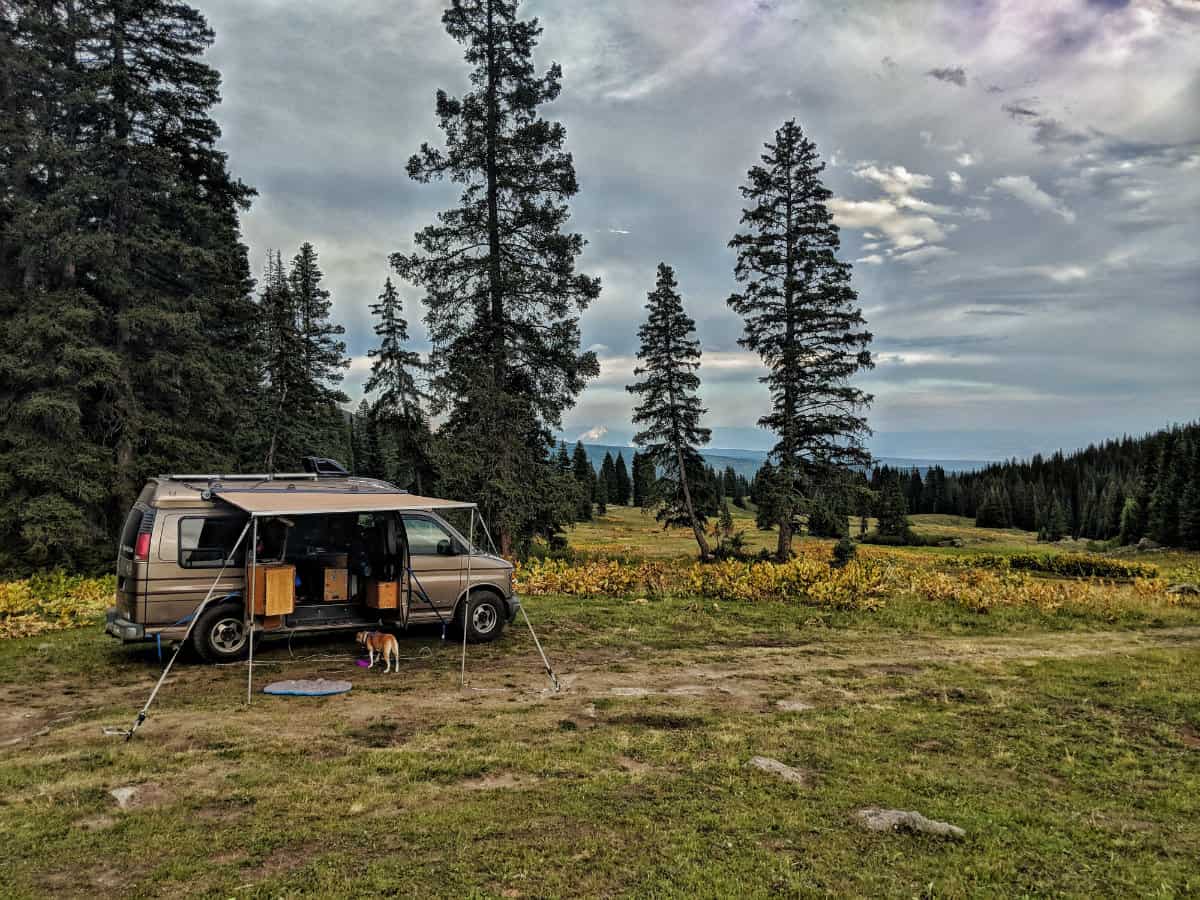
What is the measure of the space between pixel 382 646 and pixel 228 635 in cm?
231

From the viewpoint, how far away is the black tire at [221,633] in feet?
31.9

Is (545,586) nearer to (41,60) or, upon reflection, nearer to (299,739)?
(299,739)

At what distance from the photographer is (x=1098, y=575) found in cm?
3219

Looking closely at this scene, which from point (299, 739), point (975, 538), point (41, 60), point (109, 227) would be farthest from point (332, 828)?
point (975, 538)

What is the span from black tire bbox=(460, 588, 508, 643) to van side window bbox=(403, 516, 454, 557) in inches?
40.1

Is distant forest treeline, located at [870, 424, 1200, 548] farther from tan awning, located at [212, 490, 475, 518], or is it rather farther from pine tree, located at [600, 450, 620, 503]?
pine tree, located at [600, 450, 620, 503]

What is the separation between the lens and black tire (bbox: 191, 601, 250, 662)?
9719 mm

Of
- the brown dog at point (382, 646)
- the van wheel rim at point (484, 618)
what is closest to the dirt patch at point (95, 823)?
the brown dog at point (382, 646)

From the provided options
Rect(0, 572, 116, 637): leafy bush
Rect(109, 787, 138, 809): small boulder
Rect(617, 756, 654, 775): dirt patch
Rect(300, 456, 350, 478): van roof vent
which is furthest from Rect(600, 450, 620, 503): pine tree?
Rect(109, 787, 138, 809): small boulder

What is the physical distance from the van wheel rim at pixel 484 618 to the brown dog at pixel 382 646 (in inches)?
72.1

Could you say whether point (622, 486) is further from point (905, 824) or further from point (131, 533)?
Result: point (905, 824)

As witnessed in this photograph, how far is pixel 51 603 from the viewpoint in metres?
14.1

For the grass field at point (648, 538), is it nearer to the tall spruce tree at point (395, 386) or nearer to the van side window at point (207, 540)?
the tall spruce tree at point (395, 386)

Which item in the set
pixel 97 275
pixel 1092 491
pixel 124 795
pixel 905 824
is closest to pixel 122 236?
pixel 97 275
